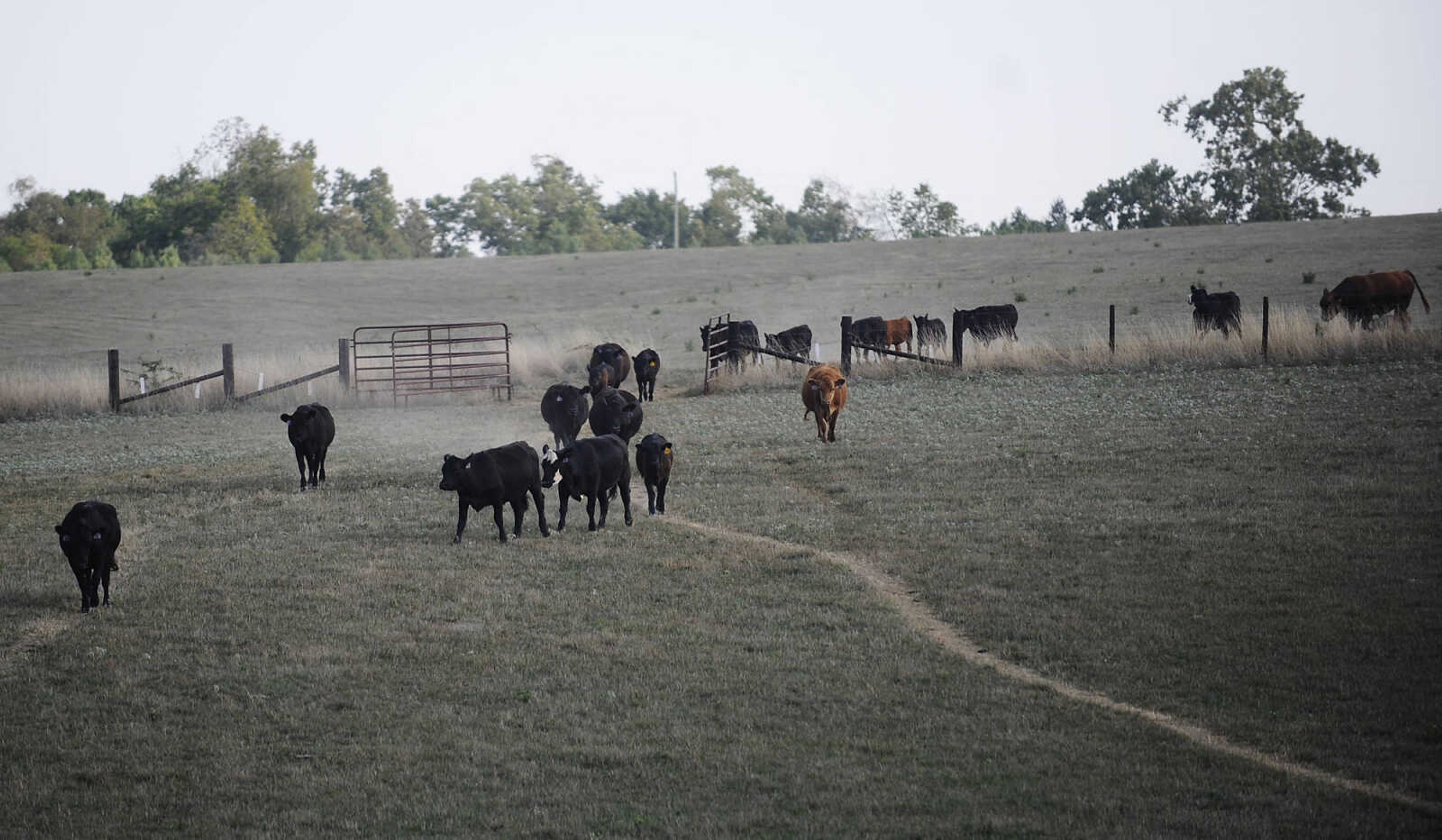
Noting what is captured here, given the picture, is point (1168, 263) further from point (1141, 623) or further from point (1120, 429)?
point (1141, 623)

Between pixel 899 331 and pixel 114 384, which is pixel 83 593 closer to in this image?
pixel 114 384

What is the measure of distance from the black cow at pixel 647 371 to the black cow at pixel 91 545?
16.4 m

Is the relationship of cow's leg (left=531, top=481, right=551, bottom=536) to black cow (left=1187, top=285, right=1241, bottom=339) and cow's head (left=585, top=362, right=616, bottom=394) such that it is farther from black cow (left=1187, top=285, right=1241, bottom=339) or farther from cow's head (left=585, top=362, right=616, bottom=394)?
black cow (left=1187, top=285, right=1241, bottom=339)

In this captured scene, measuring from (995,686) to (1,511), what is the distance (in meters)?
13.4

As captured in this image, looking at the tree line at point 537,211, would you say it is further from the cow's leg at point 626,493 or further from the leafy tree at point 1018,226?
the cow's leg at point 626,493

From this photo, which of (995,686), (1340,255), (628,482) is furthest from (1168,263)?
(995,686)

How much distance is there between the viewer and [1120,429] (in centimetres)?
2036

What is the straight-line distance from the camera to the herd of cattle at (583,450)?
12.1 m

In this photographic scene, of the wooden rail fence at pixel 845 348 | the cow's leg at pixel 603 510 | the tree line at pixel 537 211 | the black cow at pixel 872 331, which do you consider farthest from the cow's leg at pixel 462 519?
the tree line at pixel 537 211

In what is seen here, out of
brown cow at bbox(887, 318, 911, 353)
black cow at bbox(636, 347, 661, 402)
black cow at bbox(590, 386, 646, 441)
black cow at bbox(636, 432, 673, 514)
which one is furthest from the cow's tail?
black cow at bbox(636, 432, 673, 514)

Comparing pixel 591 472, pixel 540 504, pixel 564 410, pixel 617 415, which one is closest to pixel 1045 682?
pixel 591 472

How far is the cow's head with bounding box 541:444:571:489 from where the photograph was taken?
47.1 feet

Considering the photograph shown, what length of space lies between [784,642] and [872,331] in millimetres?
24728

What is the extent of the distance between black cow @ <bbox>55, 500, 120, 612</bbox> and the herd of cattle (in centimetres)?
1
